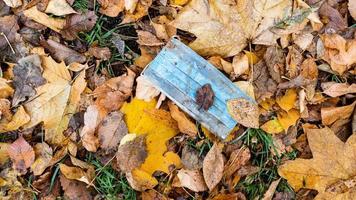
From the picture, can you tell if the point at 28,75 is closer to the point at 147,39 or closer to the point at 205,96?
the point at 147,39

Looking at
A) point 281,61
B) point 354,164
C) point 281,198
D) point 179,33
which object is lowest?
point 281,198

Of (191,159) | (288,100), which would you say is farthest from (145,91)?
(288,100)

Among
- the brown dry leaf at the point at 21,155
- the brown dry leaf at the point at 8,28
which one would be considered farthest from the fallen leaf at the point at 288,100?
the brown dry leaf at the point at 8,28

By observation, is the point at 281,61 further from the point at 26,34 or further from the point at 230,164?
the point at 26,34

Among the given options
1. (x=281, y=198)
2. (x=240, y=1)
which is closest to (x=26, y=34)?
(x=240, y=1)

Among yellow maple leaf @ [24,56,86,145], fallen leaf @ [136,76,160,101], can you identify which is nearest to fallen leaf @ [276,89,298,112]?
fallen leaf @ [136,76,160,101]

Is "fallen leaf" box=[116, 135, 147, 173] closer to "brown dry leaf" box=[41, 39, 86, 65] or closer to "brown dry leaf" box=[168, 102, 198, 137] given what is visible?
"brown dry leaf" box=[168, 102, 198, 137]
